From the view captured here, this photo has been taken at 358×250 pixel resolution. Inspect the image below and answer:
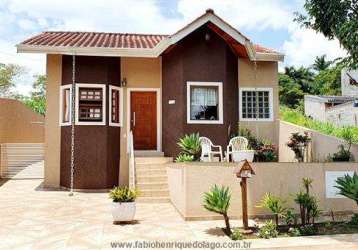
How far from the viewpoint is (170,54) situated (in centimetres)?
1552

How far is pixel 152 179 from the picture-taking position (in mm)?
13336

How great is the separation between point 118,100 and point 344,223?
31.1ft

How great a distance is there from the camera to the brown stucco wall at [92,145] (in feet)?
48.4

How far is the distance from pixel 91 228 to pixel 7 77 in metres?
40.4

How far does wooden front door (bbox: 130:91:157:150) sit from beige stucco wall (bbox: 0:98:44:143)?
800 centimetres

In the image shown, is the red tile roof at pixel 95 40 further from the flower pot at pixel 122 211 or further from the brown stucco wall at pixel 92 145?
the flower pot at pixel 122 211

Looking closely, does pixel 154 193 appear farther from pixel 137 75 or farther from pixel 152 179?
pixel 137 75

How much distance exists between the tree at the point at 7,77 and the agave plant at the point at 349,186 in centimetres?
4188

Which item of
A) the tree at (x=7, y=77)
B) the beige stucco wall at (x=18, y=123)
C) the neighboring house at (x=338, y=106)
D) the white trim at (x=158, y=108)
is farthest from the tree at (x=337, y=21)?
the tree at (x=7, y=77)

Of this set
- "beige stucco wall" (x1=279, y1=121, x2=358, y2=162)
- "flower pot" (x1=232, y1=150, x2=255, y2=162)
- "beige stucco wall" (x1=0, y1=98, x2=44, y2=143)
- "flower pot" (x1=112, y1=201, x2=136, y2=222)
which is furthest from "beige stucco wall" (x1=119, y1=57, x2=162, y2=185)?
"beige stucco wall" (x1=0, y1=98, x2=44, y2=143)

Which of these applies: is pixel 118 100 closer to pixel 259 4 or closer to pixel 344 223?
pixel 259 4

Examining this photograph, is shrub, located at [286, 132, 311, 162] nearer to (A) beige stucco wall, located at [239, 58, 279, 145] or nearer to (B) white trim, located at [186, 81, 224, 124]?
(A) beige stucco wall, located at [239, 58, 279, 145]

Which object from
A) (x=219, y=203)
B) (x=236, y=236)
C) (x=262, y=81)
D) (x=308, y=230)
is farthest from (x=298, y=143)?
(x=236, y=236)

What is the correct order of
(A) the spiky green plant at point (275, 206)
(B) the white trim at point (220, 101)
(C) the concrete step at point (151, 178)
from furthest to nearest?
(B) the white trim at point (220, 101), (C) the concrete step at point (151, 178), (A) the spiky green plant at point (275, 206)
